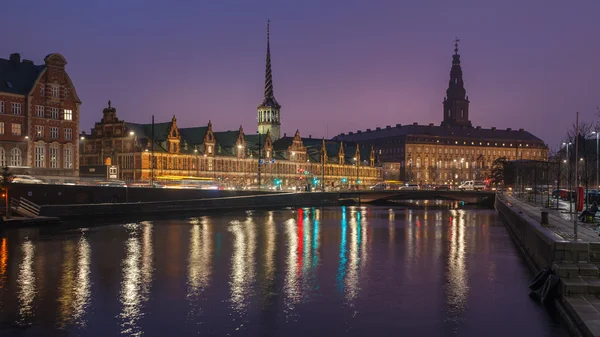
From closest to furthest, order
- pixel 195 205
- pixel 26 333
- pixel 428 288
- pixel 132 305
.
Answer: pixel 26 333
pixel 132 305
pixel 428 288
pixel 195 205

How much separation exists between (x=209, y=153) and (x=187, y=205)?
55.1 metres

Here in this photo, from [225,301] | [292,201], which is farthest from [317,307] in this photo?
[292,201]

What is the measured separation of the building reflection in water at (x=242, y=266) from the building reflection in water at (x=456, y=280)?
8.53 metres

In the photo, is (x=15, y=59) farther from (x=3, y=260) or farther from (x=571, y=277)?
(x=571, y=277)

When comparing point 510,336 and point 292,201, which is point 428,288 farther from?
point 292,201

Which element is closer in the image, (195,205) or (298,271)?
(298,271)

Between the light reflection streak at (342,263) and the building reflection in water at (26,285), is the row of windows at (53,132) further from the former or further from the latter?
the building reflection in water at (26,285)

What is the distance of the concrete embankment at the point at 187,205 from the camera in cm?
6825

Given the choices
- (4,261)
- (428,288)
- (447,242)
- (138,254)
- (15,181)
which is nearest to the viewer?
(428,288)

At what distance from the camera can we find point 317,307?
26.3 m

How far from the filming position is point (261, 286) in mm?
30422

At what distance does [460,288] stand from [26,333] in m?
19.1

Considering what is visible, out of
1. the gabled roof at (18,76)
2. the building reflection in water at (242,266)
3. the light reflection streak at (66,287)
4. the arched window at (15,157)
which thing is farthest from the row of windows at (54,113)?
the light reflection streak at (66,287)

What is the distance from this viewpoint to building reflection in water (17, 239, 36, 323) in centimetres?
2473
